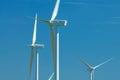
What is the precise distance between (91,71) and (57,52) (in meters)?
38.1

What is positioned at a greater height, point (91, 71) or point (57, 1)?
point (57, 1)

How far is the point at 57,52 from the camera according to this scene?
7956cm

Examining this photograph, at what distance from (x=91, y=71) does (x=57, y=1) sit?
38782 mm

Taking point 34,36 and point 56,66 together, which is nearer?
point 56,66

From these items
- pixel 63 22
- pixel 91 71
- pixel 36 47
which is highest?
pixel 63 22

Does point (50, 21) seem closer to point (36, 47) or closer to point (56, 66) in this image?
point (56, 66)

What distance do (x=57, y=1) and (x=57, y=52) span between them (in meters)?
7.82

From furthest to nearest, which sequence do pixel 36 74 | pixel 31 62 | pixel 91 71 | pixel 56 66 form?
1. pixel 91 71
2. pixel 36 74
3. pixel 31 62
4. pixel 56 66

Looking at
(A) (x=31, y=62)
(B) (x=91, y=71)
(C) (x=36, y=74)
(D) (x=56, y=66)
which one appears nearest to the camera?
(D) (x=56, y=66)

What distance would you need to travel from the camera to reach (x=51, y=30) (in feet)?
266

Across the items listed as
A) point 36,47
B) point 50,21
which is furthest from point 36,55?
point 50,21

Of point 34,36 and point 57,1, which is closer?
point 57,1

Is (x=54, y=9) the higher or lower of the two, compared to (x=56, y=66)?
higher

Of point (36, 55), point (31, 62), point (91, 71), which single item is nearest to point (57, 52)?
point (31, 62)
